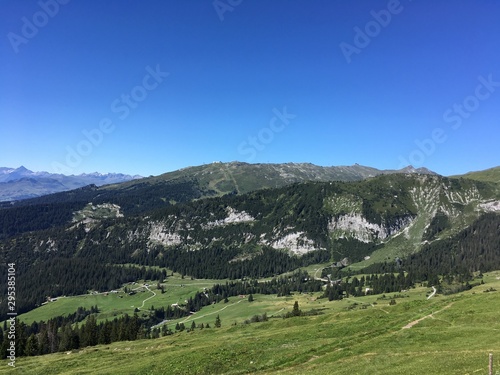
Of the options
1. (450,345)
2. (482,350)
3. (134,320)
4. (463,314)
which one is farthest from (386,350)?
(134,320)

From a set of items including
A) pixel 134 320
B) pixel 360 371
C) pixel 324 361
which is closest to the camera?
pixel 360 371

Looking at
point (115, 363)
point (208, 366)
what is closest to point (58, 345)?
point (115, 363)

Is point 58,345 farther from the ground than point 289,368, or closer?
closer

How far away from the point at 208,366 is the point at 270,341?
15.4m

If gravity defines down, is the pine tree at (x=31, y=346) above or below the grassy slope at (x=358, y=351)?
below

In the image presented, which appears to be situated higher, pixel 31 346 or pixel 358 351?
pixel 358 351

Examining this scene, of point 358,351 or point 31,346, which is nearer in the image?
point 358,351

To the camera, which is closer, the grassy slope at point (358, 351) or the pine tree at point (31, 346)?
the grassy slope at point (358, 351)

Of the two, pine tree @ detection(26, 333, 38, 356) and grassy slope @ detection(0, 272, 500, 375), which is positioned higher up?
grassy slope @ detection(0, 272, 500, 375)

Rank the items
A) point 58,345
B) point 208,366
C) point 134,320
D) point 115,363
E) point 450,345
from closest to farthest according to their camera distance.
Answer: point 450,345 < point 208,366 < point 115,363 < point 58,345 < point 134,320

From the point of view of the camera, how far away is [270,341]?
7262 centimetres

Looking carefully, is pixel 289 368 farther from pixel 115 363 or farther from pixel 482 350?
pixel 115 363

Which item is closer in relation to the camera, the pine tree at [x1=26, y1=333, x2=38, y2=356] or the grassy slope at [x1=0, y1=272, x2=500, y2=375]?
the grassy slope at [x1=0, y1=272, x2=500, y2=375]

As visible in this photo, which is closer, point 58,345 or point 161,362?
point 161,362
